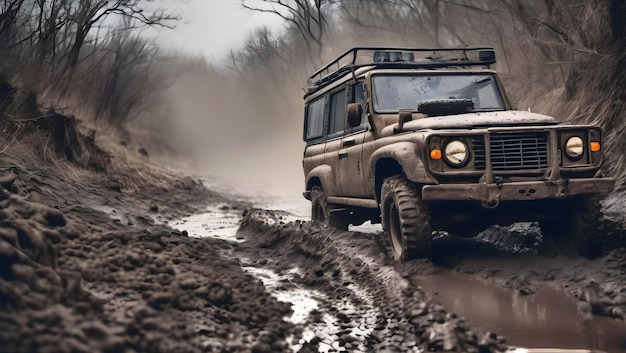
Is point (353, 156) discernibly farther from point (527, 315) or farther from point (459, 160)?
point (527, 315)

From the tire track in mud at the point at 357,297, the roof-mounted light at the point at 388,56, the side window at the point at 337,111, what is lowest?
the tire track in mud at the point at 357,297

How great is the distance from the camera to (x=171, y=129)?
37.1 m

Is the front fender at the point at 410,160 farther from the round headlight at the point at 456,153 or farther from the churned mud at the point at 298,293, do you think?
the churned mud at the point at 298,293

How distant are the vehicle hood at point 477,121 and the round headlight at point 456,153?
0.24m

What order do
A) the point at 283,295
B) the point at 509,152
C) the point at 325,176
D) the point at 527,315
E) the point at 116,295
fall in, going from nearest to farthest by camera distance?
the point at 116,295 < the point at 527,315 < the point at 283,295 < the point at 509,152 < the point at 325,176

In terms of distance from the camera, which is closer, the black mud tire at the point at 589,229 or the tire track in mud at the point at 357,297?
the tire track in mud at the point at 357,297

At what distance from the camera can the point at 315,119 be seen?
9.25 m

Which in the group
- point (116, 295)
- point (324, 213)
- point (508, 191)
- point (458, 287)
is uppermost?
point (508, 191)

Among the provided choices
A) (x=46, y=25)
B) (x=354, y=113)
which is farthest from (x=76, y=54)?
(x=354, y=113)

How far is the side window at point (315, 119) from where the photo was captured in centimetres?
888

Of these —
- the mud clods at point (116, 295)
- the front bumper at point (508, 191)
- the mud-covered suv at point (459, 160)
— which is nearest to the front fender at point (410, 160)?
the mud-covered suv at point (459, 160)

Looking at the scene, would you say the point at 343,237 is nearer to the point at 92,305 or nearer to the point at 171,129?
the point at 92,305

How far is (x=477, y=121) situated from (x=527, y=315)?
6.22 ft

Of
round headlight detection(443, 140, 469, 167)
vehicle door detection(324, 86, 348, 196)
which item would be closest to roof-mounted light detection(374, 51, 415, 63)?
vehicle door detection(324, 86, 348, 196)
